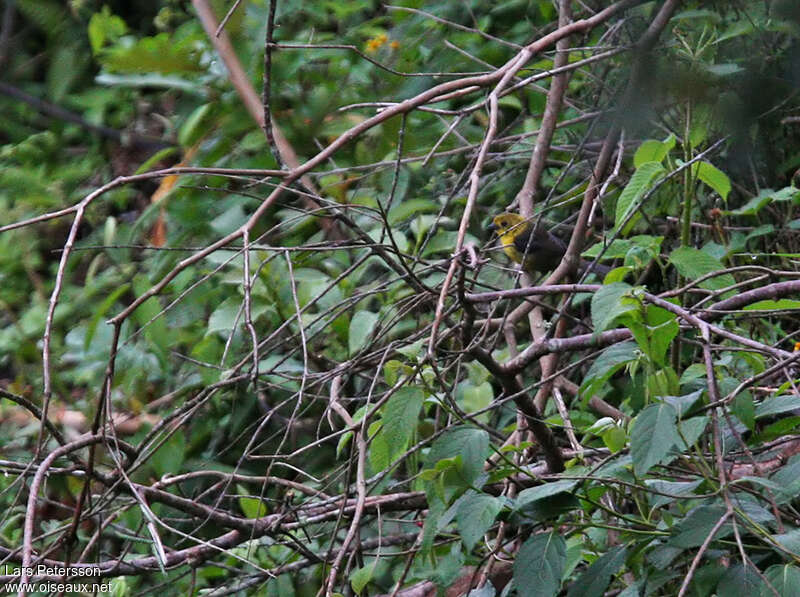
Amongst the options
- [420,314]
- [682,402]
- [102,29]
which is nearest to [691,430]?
[682,402]

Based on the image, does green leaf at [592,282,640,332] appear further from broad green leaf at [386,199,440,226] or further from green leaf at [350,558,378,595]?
broad green leaf at [386,199,440,226]

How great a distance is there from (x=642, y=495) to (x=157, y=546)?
3.38ft

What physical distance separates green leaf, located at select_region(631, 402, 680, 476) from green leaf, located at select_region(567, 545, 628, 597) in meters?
0.29

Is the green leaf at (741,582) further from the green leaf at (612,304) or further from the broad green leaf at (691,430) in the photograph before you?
the green leaf at (612,304)

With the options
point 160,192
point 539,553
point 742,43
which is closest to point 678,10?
point 742,43

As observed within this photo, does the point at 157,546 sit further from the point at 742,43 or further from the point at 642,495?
the point at 742,43

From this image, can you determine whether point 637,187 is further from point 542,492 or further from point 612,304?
point 542,492

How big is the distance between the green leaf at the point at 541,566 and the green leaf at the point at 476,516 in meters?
0.11

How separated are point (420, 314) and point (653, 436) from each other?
158 centimetres

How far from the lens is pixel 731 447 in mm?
2178

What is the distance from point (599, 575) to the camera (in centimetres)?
183

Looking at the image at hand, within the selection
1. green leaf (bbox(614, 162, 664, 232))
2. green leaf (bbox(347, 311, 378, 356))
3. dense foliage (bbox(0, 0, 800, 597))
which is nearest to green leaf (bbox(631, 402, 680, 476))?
dense foliage (bbox(0, 0, 800, 597))

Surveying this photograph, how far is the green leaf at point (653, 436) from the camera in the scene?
161 cm

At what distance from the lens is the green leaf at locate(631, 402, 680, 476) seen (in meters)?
1.61
